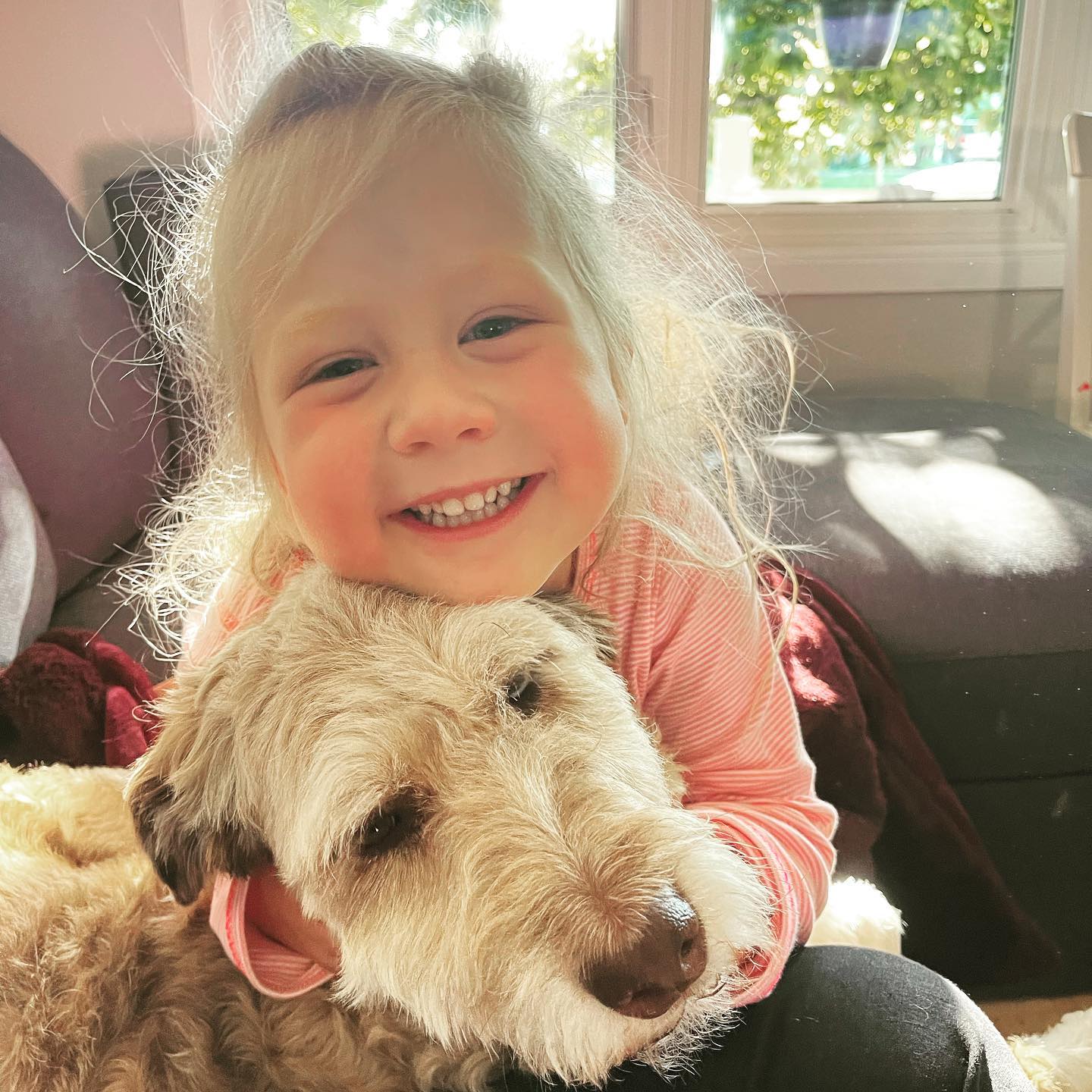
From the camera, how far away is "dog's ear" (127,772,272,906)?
543 millimetres

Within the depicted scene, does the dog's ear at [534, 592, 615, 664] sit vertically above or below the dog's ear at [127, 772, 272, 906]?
above

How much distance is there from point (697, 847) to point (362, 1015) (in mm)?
308

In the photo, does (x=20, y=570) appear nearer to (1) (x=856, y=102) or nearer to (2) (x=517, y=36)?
(2) (x=517, y=36)

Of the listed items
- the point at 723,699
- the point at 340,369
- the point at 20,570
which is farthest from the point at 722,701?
the point at 20,570

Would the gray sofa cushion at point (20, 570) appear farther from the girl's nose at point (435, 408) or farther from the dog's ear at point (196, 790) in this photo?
the girl's nose at point (435, 408)

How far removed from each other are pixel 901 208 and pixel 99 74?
47.7 inches

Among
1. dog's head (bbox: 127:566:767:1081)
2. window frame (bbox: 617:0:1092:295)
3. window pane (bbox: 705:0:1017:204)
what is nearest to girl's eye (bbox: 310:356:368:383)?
dog's head (bbox: 127:566:767:1081)

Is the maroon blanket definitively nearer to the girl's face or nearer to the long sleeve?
the long sleeve

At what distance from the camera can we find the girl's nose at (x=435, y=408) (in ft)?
1.61

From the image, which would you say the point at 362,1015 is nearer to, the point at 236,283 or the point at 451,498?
the point at 451,498

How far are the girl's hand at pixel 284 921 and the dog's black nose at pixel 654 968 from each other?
0.22 metres

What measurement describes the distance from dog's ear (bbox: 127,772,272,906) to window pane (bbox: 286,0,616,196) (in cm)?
46

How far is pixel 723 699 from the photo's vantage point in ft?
2.43

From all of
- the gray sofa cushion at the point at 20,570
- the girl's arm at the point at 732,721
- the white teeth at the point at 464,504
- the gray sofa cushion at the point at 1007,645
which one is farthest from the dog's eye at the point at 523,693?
the gray sofa cushion at the point at 1007,645
